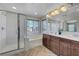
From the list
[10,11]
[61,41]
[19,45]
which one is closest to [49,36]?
[61,41]

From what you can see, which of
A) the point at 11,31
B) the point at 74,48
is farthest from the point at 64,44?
the point at 11,31

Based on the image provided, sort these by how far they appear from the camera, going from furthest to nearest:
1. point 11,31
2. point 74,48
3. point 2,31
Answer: point 11,31, point 2,31, point 74,48

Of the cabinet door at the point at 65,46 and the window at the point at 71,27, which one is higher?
the window at the point at 71,27

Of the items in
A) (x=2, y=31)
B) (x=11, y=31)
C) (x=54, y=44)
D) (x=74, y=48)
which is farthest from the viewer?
(x=54, y=44)

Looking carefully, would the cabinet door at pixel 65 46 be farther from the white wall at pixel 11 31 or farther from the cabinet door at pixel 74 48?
the white wall at pixel 11 31

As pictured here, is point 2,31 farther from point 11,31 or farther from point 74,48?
point 74,48

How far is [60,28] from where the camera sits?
2730mm

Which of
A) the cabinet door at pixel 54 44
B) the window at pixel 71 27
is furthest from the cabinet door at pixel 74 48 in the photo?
the cabinet door at pixel 54 44

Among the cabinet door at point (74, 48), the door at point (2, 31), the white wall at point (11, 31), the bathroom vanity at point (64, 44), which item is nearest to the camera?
the cabinet door at point (74, 48)

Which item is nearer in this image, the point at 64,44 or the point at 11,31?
the point at 64,44

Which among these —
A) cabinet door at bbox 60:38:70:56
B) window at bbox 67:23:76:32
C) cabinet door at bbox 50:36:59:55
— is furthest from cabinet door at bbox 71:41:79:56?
cabinet door at bbox 50:36:59:55

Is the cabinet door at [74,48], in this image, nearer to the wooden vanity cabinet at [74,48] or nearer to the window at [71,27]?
the wooden vanity cabinet at [74,48]

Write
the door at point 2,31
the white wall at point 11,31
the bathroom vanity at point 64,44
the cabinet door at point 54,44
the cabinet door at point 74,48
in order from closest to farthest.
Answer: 1. the cabinet door at point 74,48
2. the bathroom vanity at point 64,44
3. the door at point 2,31
4. the white wall at point 11,31
5. the cabinet door at point 54,44

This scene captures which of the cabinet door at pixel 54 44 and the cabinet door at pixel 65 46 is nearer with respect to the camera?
the cabinet door at pixel 65 46
